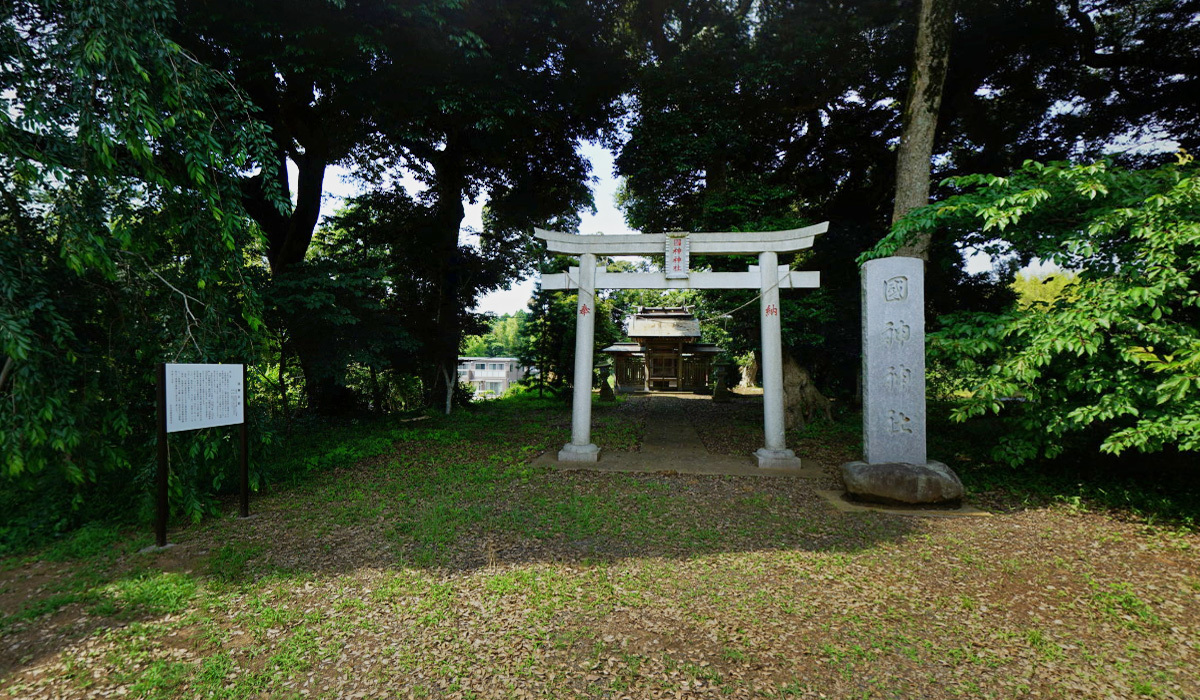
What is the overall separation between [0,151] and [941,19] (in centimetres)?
1147

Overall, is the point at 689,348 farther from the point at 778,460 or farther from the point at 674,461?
the point at 778,460

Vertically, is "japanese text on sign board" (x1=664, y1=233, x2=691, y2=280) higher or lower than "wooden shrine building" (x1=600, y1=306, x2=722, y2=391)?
higher

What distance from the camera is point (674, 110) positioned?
10.6 m

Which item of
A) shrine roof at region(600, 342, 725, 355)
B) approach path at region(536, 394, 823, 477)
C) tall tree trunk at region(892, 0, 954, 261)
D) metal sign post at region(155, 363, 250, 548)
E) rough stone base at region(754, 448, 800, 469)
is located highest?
tall tree trunk at region(892, 0, 954, 261)

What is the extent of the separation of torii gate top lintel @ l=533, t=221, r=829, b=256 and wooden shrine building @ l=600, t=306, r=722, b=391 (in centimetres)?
1368

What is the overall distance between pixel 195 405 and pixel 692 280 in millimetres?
6365

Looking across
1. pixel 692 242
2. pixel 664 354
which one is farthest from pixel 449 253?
pixel 664 354

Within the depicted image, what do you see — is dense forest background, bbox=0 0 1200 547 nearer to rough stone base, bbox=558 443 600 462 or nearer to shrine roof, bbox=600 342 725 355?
rough stone base, bbox=558 443 600 462

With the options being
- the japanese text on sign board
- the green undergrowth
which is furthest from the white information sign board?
the green undergrowth

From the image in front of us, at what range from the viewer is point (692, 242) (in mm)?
7656

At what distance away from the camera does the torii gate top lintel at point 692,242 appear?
24.3 ft

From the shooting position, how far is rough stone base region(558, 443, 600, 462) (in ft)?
25.0

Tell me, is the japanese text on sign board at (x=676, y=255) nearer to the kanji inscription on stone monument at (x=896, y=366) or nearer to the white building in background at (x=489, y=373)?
the kanji inscription on stone monument at (x=896, y=366)

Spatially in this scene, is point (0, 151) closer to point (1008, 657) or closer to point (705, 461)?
point (1008, 657)
